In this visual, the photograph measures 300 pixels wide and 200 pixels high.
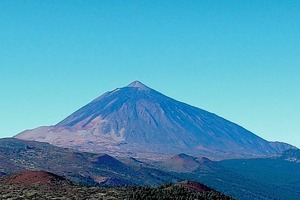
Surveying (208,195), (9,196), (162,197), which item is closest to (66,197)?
(9,196)

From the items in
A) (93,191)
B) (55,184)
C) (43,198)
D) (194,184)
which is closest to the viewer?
(43,198)

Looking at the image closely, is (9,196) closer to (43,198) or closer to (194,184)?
(43,198)

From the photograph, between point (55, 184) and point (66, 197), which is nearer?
point (66, 197)

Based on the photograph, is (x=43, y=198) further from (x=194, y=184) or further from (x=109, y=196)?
(x=194, y=184)

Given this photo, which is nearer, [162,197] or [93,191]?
[162,197]

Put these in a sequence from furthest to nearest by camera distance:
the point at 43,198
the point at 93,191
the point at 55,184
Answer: the point at 55,184, the point at 93,191, the point at 43,198

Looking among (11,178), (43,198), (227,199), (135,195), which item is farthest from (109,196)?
(11,178)
